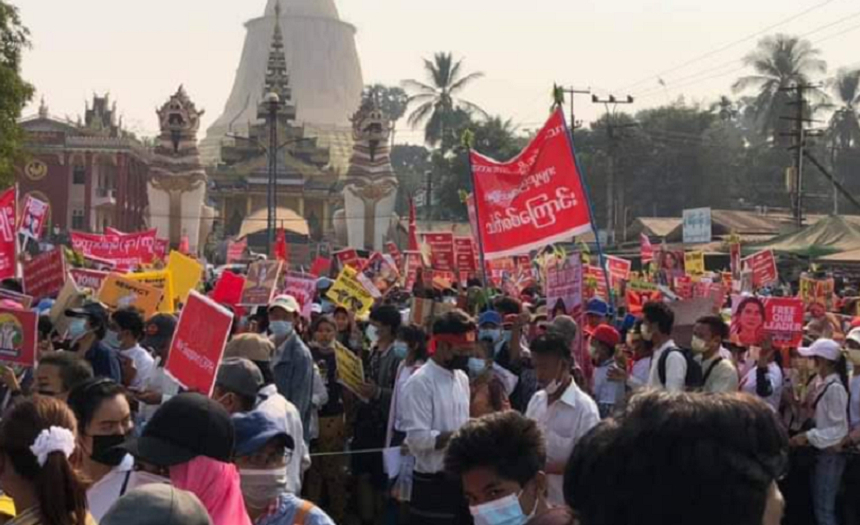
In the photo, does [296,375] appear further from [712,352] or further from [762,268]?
[762,268]

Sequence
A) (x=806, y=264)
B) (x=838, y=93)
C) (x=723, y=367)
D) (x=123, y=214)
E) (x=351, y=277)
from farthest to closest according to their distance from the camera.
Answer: (x=838, y=93) → (x=123, y=214) → (x=806, y=264) → (x=351, y=277) → (x=723, y=367)

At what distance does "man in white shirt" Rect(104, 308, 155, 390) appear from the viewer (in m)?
7.70

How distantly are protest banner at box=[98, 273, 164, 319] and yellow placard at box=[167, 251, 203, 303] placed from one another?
2.26m

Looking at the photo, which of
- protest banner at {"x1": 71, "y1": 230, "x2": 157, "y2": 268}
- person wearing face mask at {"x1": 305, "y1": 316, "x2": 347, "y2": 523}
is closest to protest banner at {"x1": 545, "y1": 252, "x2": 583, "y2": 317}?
person wearing face mask at {"x1": 305, "y1": 316, "x2": 347, "y2": 523}

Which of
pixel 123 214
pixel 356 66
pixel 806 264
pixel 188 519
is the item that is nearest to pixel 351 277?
pixel 188 519

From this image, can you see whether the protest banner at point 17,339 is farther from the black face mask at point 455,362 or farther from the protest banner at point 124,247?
the protest banner at point 124,247

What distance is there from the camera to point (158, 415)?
3.71 meters

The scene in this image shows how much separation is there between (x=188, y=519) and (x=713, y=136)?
212 ft

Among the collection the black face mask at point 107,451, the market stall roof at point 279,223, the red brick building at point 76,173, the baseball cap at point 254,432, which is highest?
the red brick building at point 76,173

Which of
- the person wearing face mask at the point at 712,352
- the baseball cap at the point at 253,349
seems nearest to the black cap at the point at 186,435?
the baseball cap at the point at 253,349

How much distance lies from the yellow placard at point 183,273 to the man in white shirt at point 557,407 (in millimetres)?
7211

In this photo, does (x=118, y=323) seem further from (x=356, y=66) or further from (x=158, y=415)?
(x=356, y=66)

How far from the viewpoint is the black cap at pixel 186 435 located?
3.63 metres

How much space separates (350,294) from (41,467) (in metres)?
9.97
